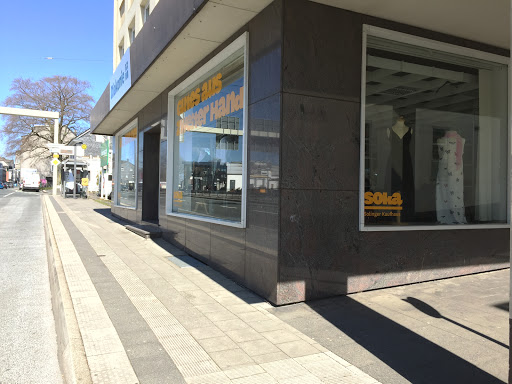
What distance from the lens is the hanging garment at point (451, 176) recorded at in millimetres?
6227

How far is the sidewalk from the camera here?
2.91 m

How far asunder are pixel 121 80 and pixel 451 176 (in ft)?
26.1

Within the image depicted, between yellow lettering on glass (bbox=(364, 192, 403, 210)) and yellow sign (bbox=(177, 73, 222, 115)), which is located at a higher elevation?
yellow sign (bbox=(177, 73, 222, 115))

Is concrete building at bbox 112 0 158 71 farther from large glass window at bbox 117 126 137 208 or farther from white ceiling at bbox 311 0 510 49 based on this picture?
white ceiling at bbox 311 0 510 49

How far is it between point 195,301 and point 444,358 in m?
2.83

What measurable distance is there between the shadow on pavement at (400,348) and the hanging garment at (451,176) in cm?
284

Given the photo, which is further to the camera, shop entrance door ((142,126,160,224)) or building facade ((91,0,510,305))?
shop entrance door ((142,126,160,224))

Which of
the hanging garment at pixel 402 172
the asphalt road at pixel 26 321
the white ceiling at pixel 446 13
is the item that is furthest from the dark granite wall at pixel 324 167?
the asphalt road at pixel 26 321

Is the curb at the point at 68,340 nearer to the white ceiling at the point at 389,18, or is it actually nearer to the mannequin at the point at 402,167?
the white ceiling at the point at 389,18

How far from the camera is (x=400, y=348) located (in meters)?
3.35

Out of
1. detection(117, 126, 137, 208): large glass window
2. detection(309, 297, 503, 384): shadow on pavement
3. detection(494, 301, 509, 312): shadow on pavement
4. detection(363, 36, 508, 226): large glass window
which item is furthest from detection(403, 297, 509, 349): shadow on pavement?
detection(117, 126, 137, 208): large glass window

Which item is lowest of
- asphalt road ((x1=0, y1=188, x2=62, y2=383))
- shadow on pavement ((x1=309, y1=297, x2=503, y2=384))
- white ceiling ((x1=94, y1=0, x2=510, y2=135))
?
asphalt road ((x1=0, y1=188, x2=62, y2=383))

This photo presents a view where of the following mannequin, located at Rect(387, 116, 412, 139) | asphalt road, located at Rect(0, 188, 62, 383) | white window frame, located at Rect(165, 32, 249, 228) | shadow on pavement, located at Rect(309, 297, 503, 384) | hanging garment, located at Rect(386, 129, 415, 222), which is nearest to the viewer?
shadow on pavement, located at Rect(309, 297, 503, 384)

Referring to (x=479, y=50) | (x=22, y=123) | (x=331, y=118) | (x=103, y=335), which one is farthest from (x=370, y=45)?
(x=22, y=123)
